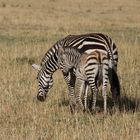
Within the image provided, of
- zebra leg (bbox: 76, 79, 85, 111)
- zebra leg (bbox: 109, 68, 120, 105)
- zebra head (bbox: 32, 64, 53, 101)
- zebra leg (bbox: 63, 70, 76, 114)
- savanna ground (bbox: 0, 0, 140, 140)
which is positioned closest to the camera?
savanna ground (bbox: 0, 0, 140, 140)

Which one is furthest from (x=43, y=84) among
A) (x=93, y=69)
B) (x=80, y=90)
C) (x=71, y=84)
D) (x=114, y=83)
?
(x=93, y=69)

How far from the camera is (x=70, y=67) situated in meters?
9.30

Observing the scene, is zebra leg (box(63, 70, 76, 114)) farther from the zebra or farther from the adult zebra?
the zebra

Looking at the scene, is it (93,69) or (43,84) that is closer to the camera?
(93,69)

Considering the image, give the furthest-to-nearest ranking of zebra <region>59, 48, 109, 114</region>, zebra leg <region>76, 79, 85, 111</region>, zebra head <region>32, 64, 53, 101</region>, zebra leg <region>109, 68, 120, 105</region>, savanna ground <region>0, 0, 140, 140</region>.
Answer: zebra head <region>32, 64, 53, 101</region>, zebra leg <region>109, 68, 120, 105</region>, zebra leg <region>76, 79, 85, 111</region>, zebra <region>59, 48, 109, 114</region>, savanna ground <region>0, 0, 140, 140</region>

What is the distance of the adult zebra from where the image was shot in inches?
353

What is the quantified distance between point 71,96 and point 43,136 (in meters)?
2.31

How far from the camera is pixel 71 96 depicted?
9609mm

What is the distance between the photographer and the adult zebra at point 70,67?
897 centimetres

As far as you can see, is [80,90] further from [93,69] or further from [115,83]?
[115,83]

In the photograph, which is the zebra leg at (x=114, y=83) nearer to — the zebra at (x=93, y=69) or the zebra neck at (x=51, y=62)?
the zebra at (x=93, y=69)

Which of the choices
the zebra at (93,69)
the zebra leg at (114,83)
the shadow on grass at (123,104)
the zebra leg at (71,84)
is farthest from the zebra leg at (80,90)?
the zebra leg at (114,83)

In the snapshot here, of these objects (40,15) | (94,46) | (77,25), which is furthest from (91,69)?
(40,15)

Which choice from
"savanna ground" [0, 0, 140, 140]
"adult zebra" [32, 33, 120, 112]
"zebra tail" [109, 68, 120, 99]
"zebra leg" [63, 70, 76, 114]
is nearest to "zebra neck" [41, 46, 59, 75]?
"adult zebra" [32, 33, 120, 112]
